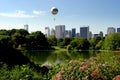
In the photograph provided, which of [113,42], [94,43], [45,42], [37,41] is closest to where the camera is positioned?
[113,42]

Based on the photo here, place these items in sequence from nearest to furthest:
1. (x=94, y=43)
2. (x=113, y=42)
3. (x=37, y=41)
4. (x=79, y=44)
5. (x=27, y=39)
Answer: (x=113, y=42)
(x=27, y=39)
(x=37, y=41)
(x=79, y=44)
(x=94, y=43)

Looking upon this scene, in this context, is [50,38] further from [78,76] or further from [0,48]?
[78,76]

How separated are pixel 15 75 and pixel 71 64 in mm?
2489

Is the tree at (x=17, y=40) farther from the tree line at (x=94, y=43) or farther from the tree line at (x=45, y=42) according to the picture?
the tree line at (x=94, y=43)

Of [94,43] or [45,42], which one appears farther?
[94,43]

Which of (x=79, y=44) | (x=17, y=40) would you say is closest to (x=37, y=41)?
(x=17, y=40)

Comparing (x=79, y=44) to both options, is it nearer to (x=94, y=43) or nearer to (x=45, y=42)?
(x=94, y=43)

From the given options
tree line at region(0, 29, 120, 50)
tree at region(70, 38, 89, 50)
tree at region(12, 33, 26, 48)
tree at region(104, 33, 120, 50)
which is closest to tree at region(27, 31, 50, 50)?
tree line at region(0, 29, 120, 50)

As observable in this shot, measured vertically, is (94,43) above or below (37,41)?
below

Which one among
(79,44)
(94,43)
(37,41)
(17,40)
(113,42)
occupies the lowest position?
(79,44)

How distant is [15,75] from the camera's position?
36.4 feet

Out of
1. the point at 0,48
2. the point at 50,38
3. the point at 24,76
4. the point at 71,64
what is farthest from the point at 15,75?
the point at 50,38

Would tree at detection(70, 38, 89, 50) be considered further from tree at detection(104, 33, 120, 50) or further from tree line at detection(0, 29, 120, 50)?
tree at detection(104, 33, 120, 50)

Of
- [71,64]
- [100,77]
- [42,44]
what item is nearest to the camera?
[100,77]
